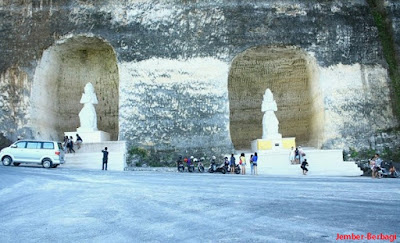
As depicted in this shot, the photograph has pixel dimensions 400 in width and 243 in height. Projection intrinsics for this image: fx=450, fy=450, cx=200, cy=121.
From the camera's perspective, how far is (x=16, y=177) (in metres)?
10.6

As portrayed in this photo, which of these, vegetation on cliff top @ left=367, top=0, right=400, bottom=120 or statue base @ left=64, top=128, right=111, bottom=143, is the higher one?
vegetation on cliff top @ left=367, top=0, right=400, bottom=120

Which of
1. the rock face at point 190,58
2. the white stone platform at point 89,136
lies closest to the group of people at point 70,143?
the white stone platform at point 89,136

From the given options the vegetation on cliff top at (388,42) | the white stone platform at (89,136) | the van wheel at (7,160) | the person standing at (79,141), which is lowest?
the van wheel at (7,160)

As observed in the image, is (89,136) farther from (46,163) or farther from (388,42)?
(388,42)

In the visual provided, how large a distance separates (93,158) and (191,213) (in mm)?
10827

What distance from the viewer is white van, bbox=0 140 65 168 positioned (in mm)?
13945

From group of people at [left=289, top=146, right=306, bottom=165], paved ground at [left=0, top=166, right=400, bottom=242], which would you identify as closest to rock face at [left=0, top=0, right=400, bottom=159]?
group of people at [left=289, top=146, right=306, bottom=165]

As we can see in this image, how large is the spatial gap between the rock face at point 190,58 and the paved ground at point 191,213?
29.5 feet

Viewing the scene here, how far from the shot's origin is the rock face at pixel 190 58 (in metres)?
17.7

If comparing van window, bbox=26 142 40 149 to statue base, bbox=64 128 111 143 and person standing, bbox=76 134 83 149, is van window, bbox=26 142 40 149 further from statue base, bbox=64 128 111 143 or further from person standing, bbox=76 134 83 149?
statue base, bbox=64 128 111 143

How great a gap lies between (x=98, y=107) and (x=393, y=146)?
13.4m

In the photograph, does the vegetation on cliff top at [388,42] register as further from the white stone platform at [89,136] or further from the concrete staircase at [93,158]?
the white stone platform at [89,136]

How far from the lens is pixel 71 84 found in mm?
→ 21453

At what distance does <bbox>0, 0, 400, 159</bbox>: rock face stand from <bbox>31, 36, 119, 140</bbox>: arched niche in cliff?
0.36 ft
